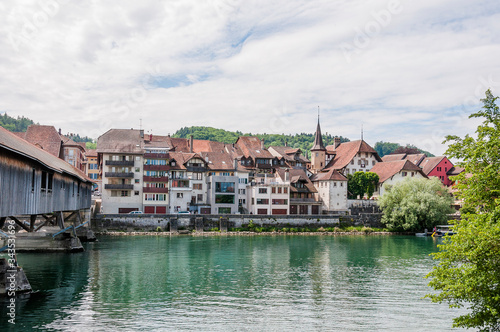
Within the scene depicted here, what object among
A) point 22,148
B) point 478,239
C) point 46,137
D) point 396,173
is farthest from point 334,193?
point 478,239

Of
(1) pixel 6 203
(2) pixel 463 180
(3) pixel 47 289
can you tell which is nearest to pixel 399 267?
(2) pixel 463 180

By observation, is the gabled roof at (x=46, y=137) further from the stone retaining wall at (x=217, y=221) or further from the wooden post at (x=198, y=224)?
the wooden post at (x=198, y=224)

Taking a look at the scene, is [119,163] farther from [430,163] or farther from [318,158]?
[430,163]

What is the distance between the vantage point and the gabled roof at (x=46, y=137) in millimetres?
76375

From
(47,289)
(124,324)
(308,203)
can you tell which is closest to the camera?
(124,324)

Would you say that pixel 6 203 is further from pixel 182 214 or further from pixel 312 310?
pixel 182 214

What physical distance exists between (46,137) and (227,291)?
2342 inches

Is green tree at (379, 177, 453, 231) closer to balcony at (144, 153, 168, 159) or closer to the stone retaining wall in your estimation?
the stone retaining wall

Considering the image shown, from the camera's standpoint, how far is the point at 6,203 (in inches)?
882

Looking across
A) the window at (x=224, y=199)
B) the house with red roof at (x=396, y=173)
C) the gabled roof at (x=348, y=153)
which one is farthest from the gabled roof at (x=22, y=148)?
the gabled roof at (x=348, y=153)

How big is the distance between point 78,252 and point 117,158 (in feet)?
105

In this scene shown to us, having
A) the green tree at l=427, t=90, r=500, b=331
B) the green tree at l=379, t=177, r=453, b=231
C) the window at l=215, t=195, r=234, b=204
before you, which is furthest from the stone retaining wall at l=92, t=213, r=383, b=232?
the green tree at l=427, t=90, r=500, b=331

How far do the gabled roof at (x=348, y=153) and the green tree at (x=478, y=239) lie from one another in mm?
84486

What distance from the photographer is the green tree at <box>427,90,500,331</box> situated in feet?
47.9
